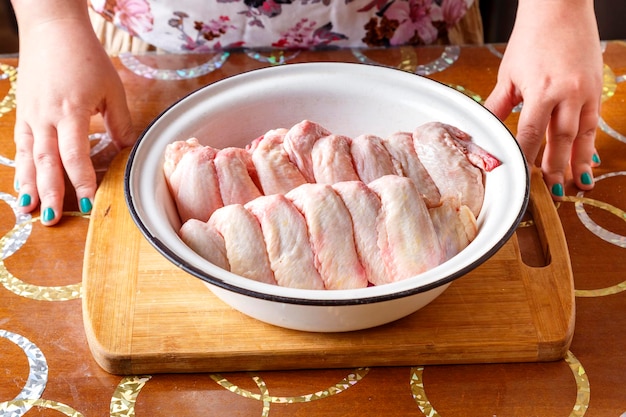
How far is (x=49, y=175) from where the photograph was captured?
124 cm

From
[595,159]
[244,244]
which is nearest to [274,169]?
[244,244]

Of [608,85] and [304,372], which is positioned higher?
[608,85]

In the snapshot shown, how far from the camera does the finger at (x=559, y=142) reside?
4.12 ft

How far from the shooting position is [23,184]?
128 cm

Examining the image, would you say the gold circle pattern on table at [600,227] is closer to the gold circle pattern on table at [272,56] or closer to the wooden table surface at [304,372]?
the wooden table surface at [304,372]

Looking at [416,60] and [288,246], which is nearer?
[288,246]

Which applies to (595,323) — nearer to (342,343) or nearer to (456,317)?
(456,317)

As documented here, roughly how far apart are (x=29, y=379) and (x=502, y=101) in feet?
3.06

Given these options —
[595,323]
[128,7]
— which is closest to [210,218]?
[595,323]

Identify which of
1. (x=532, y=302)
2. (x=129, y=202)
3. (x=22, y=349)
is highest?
(x=129, y=202)

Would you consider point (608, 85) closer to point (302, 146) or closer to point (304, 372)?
point (302, 146)

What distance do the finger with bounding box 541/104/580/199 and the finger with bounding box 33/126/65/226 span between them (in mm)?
848

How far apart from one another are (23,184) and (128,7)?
1.56ft

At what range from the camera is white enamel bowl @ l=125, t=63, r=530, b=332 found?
873mm
